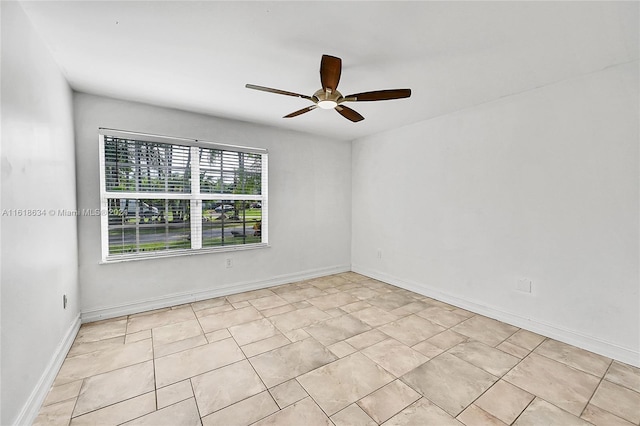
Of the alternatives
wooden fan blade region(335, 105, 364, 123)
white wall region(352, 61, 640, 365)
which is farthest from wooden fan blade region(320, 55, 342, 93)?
white wall region(352, 61, 640, 365)

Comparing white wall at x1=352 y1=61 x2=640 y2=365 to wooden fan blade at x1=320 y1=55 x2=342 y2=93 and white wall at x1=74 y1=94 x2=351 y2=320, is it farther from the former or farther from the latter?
wooden fan blade at x1=320 y1=55 x2=342 y2=93

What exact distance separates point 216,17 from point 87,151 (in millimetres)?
2175

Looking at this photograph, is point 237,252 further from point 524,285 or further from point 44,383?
point 524,285

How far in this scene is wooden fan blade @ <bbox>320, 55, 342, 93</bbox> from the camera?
5.66ft

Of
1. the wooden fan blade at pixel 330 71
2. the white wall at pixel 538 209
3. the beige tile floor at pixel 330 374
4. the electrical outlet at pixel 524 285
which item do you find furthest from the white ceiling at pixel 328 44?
the beige tile floor at pixel 330 374

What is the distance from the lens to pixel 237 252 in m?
3.80

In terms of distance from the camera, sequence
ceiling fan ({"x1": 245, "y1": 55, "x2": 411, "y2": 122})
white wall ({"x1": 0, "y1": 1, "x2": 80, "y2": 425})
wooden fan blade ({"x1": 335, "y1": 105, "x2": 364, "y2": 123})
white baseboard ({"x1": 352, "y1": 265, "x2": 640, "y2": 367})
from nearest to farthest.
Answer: white wall ({"x1": 0, "y1": 1, "x2": 80, "y2": 425}) < ceiling fan ({"x1": 245, "y1": 55, "x2": 411, "y2": 122}) < white baseboard ({"x1": 352, "y1": 265, "x2": 640, "y2": 367}) < wooden fan blade ({"x1": 335, "y1": 105, "x2": 364, "y2": 123})

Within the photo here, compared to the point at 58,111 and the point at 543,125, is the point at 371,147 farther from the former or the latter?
the point at 58,111

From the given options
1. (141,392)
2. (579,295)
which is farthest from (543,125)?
(141,392)

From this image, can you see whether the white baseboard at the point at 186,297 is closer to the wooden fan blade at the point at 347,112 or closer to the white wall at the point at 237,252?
the white wall at the point at 237,252

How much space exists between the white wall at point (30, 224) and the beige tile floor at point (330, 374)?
0.28m

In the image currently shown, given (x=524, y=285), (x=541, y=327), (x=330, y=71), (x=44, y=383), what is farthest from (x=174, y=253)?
(x=541, y=327)

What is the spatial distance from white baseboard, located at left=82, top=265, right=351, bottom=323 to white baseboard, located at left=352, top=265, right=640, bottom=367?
5.19ft

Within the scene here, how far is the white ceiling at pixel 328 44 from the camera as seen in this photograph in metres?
1.63
